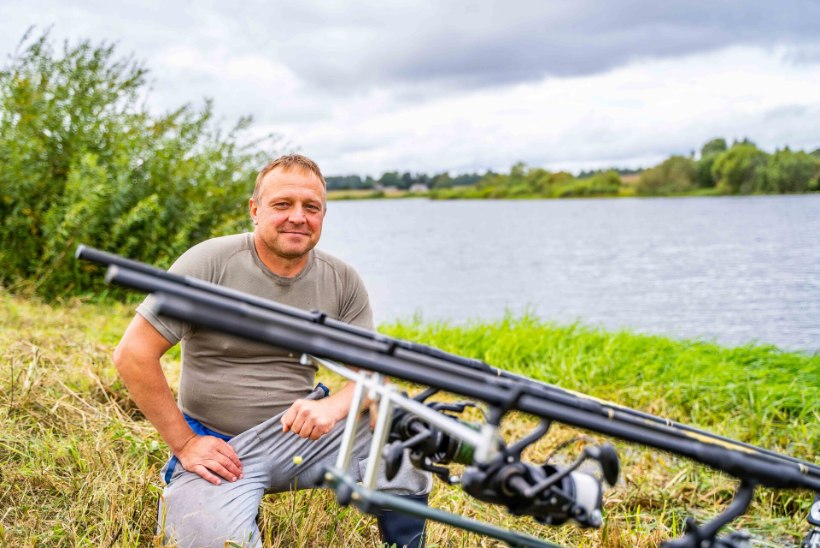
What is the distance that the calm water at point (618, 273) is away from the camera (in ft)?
39.9

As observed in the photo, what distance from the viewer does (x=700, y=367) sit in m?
7.75

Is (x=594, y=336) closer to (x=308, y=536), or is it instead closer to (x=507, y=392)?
(x=308, y=536)

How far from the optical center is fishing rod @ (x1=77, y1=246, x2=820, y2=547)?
1.86 metres

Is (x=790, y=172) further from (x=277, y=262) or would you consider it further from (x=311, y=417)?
(x=311, y=417)

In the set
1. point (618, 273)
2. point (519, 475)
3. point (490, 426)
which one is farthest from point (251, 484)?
point (618, 273)

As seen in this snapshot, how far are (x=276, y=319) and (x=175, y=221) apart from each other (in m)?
9.41

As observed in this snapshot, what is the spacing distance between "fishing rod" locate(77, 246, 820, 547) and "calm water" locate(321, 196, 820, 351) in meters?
8.01

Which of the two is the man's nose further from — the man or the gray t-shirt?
the gray t-shirt

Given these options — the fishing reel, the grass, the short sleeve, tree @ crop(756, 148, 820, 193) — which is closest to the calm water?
the grass

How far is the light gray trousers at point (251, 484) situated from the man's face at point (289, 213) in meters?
0.67

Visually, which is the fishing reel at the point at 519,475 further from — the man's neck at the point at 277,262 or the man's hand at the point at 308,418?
the man's neck at the point at 277,262

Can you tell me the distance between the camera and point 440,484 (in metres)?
4.57

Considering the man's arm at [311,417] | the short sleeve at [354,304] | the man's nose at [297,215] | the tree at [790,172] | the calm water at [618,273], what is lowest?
the calm water at [618,273]

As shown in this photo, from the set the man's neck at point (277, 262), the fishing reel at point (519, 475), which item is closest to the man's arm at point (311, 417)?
the man's neck at point (277, 262)
